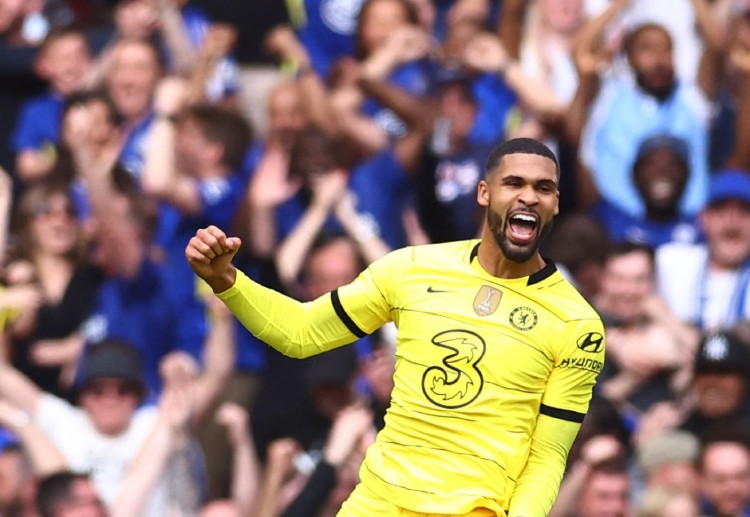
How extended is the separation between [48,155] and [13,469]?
2187 mm

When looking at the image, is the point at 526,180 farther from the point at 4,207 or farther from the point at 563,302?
the point at 4,207

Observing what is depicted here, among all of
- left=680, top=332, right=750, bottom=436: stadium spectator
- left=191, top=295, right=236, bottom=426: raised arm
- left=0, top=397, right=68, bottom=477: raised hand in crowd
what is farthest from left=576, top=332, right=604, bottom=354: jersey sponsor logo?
left=0, top=397, right=68, bottom=477: raised hand in crowd

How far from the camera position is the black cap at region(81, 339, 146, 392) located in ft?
27.6

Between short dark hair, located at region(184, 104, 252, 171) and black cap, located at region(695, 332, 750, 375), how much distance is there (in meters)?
3.06

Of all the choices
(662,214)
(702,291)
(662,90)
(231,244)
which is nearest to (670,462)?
(702,291)

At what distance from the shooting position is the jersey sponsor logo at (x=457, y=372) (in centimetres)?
470

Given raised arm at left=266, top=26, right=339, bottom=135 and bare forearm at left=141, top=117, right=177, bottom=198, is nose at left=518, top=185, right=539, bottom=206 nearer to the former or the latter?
raised arm at left=266, top=26, right=339, bottom=135

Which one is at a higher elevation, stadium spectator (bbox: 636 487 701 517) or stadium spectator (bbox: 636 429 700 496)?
stadium spectator (bbox: 636 429 700 496)

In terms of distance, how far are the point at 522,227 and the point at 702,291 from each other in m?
3.93

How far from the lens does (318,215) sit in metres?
8.93

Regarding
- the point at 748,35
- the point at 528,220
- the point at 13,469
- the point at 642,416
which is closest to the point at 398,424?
the point at 528,220

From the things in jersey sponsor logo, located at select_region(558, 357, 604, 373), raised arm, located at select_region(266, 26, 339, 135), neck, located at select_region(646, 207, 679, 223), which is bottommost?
jersey sponsor logo, located at select_region(558, 357, 604, 373)

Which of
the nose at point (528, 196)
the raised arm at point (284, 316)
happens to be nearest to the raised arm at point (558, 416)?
the nose at point (528, 196)

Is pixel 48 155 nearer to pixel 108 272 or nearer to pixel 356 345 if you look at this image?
pixel 108 272
